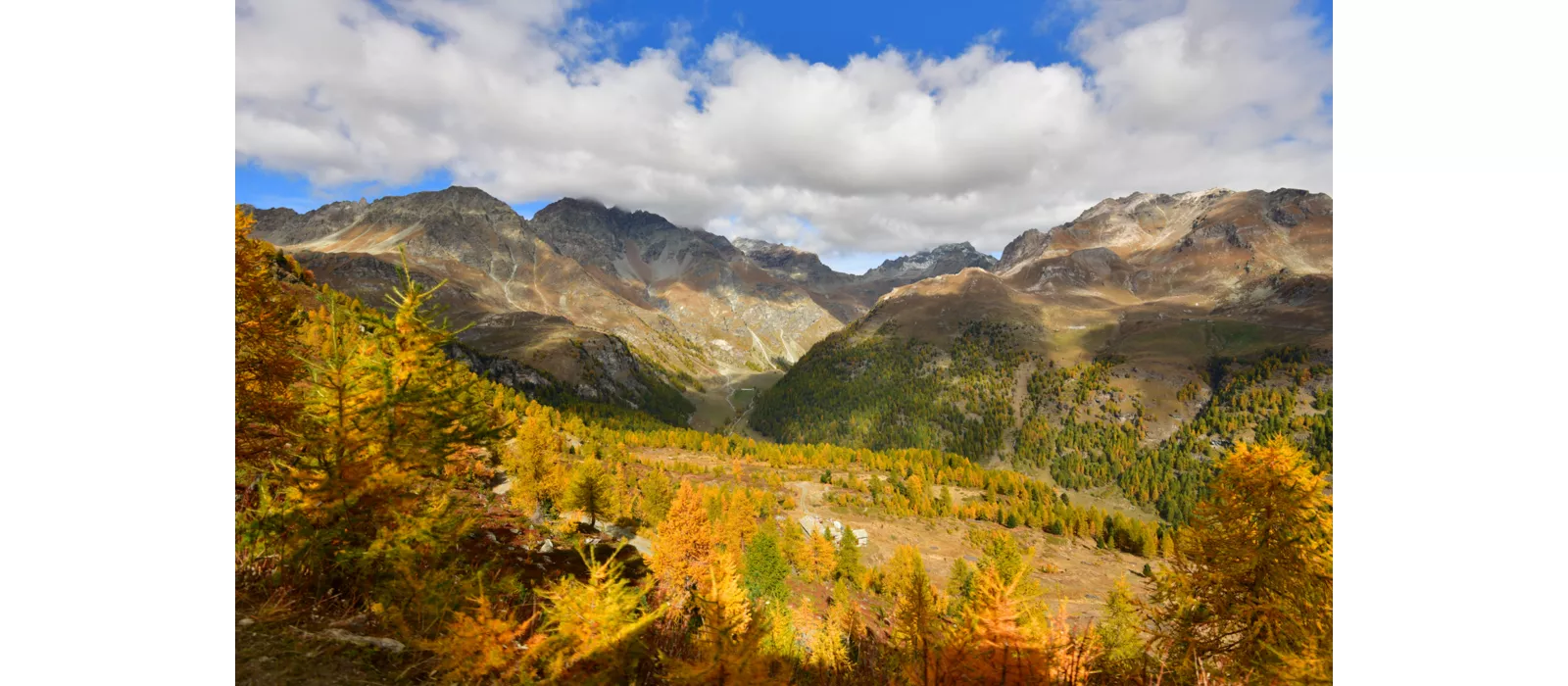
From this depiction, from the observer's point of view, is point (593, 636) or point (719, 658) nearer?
point (593, 636)

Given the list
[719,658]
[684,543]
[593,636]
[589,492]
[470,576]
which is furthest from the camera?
[589,492]

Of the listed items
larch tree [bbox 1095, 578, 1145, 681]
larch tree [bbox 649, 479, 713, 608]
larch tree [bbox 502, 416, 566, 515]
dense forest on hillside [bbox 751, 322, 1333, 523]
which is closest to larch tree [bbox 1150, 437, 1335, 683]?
larch tree [bbox 1095, 578, 1145, 681]

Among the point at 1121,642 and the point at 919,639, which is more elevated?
the point at 919,639

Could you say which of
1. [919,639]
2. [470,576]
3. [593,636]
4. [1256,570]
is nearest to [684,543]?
[470,576]

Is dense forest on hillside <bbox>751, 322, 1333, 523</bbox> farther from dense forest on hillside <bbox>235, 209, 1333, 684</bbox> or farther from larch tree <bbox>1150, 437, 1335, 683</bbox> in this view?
dense forest on hillside <bbox>235, 209, 1333, 684</bbox>

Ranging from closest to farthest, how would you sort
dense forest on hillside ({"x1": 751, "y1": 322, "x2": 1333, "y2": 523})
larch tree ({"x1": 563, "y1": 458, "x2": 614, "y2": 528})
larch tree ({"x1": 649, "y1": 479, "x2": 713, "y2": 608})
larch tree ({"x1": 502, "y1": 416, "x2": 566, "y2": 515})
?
larch tree ({"x1": 649, "y1": 479, "x2": 713, "y2": 608}) < larch tree ({"x1": 563, "y1": 458, "x2": 614, "y2": 528}) < larch tree ({"x1": 502, "y1": 416, "x2": 566, "y2": 515}) < dense forest on hillside ({"x1": 751, "y1": 322, "x2": 1333, "y2": 523})

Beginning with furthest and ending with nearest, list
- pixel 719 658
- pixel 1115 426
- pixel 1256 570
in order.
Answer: pixel 1115 426, pixel 1256 570, pixel 719 658

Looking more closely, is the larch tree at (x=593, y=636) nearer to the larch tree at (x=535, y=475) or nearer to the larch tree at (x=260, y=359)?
the larch tree at (x=260, y=359)

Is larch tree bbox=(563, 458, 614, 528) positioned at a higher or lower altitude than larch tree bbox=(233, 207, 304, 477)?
lower

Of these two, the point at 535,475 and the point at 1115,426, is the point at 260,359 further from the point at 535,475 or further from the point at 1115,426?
the point at 1115,426

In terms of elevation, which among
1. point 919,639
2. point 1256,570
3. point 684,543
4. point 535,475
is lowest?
point 684,543

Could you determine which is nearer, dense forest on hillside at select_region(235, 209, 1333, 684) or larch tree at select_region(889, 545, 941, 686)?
dense forest on hillside at select_region(235, 209, 1333, 684)

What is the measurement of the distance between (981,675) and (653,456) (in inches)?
4233
